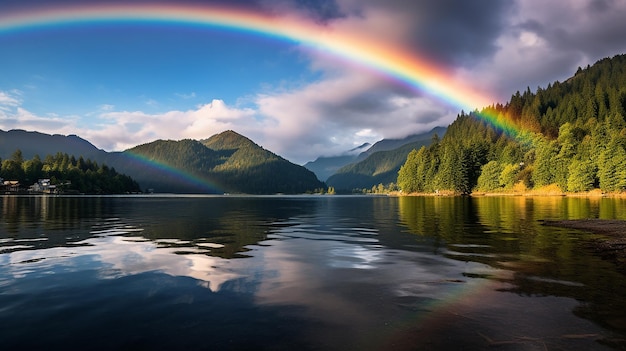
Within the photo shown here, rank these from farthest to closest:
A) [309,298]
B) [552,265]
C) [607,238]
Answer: [607,238] < [552,265] < [309,298]

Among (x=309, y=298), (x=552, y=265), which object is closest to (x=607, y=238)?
(x=552, y=265)

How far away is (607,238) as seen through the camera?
99.2 ft

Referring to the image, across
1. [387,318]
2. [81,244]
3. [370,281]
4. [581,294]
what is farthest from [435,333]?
[81,244]

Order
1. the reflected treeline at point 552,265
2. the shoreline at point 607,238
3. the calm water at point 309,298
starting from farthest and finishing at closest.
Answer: the shoreline at point 607,238 → the reflected treeline at point 552,265 → the calm water at point 309,298

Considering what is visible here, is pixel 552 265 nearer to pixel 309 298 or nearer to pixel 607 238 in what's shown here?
pixel 607 238

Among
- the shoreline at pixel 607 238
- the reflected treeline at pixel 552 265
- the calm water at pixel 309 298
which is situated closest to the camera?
the calm water at pixel 309 298

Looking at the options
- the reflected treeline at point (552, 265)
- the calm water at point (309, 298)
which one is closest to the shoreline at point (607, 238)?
the reflected treeline at point (552, 265)

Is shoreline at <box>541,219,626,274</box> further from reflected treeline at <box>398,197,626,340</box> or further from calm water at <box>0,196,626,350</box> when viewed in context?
calm water at <box>0,196,626,350</box>

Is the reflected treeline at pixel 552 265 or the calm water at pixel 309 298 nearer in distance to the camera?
the calm water at pixel 309 298

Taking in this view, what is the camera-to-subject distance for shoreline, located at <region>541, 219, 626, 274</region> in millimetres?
22219

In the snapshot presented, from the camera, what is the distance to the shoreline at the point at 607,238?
22219 mm

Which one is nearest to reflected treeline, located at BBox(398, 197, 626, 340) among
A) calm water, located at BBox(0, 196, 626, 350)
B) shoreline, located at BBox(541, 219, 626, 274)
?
calm water, located at BBox(0, 196, 626, 350)

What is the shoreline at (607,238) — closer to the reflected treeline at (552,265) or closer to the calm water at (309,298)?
the reflected treeline at (552,265)

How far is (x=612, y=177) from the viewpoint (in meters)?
129
